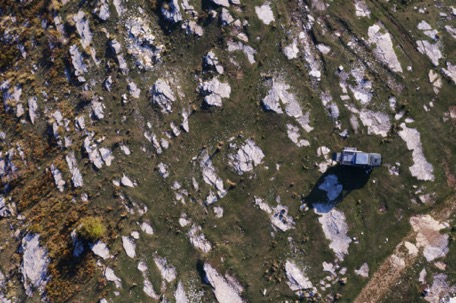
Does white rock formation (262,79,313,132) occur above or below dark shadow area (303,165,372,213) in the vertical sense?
above

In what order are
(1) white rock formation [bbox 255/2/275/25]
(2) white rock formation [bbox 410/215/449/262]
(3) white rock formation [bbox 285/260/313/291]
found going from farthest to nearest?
1. (1) white rock formation [bbox 255/2/275/25]
2. (3) white rock formation [bbox 285/260/313/291]
3. (2) white rock formation [bbox 410/215/449/262]

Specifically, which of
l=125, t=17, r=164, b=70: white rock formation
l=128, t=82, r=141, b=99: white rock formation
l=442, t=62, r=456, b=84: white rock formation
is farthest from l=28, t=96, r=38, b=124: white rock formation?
l=442, t=62, r=456, b=84: white rock formation

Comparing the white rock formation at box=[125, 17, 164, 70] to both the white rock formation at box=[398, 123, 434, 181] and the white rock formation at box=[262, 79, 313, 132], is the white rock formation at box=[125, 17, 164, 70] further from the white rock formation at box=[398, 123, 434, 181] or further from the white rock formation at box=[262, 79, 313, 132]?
the white rock formation at box=[398, 123, 434, 181]

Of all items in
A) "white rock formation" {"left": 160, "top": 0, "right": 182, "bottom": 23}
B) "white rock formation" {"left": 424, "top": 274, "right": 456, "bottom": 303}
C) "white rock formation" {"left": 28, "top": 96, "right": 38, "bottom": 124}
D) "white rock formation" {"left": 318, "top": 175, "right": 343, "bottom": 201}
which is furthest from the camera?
"white rock formation" {"left": 28, "top": 96, "right": 38, "bottom": 124}

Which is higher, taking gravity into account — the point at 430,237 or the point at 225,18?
the point at 225,18

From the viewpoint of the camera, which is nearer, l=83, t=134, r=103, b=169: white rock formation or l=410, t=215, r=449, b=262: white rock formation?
l=410, t=215, r=449, b=262: white rock formation

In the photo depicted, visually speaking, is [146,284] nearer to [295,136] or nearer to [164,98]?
[164,98]

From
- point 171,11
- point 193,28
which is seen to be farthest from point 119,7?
point 193,28

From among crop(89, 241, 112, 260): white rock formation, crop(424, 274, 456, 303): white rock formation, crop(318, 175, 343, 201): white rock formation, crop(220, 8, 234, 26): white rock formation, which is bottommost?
crop(424, 274, 456, 303): white rock formation
